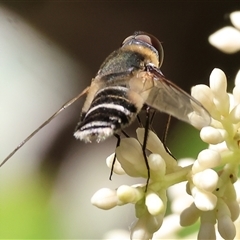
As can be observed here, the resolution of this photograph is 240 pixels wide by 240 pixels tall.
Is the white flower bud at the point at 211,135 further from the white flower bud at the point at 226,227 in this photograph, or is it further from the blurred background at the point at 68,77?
the blurred background at the point at 68,77

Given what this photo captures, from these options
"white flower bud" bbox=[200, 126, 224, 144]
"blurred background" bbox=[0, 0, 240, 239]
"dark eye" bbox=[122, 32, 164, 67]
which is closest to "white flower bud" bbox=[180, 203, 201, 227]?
"white flower bud" bbox=[200, 126, 224, 144]

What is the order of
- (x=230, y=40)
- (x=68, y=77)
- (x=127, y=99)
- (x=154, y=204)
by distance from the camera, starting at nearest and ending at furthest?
(x=154, y=204) → (x=127, y=99) → (x=230, y=40) → (x=68, y=77)

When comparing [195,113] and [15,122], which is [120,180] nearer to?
[15,122]

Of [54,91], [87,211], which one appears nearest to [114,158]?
[87,211]

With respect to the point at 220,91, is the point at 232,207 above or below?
below

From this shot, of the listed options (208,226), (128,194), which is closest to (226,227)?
(208,226)

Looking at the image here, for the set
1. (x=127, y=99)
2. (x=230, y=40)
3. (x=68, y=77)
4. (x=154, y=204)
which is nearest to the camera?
(x=154, y=204)

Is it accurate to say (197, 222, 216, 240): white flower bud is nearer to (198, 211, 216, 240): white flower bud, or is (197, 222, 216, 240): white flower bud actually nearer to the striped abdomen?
(198, 211, 216, 240): white flower bud

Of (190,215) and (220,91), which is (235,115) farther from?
(190,215)

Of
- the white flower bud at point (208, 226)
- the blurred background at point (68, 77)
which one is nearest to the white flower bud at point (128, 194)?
the white flower bud at point (208, 226)
